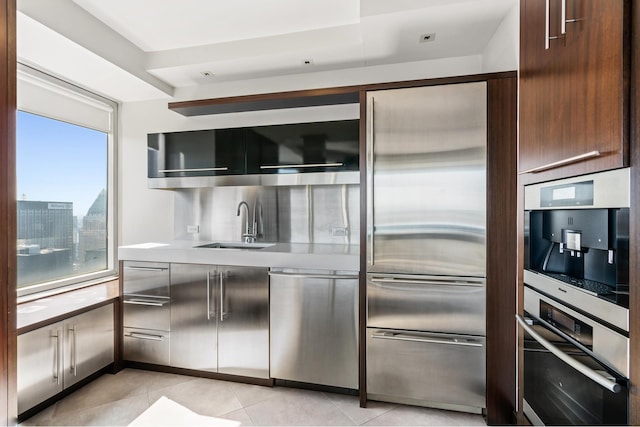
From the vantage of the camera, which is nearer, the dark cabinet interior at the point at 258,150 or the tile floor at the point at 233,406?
the tile floor at the point at 233,406

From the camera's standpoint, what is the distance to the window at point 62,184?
8.40 ft

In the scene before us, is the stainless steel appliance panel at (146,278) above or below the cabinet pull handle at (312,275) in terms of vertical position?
below

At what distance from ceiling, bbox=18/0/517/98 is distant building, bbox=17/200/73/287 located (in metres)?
1.19

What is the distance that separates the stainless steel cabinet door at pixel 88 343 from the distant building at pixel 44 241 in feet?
2.41

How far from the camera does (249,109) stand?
294cm

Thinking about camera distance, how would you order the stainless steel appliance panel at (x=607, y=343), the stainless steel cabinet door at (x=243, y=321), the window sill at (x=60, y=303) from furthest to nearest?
the stainless steel cabinet door at (x=243, y=321), the window sill at (x=60, y=303), the stainless steel appliance panel at (x=607, y=343)

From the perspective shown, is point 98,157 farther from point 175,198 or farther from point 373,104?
point 373,104

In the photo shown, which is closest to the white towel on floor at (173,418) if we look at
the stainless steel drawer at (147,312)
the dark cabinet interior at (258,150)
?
the stainless steel drawer at (147,312)

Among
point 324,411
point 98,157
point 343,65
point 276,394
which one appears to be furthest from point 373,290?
point 98,157

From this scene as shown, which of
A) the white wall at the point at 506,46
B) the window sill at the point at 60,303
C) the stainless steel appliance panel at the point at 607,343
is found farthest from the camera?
the window sill at the point at 60,303

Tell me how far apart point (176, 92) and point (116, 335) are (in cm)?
234

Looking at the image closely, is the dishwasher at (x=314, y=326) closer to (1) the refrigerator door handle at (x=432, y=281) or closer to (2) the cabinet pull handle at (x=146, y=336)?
(1) the refrigerator door handle at (x=432, y=281)

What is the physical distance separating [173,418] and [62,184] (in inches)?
90.5

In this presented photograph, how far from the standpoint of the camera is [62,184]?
2877 mm
